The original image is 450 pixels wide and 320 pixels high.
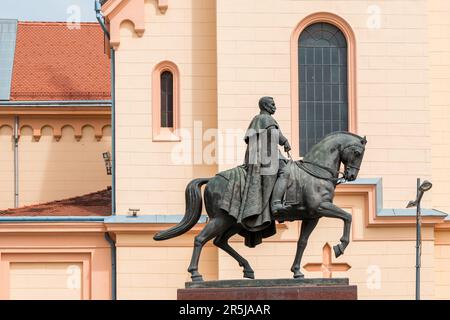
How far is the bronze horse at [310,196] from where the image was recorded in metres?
32.0

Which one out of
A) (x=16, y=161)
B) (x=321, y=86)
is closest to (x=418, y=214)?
(x=321, y=86)

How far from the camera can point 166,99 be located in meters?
42.7

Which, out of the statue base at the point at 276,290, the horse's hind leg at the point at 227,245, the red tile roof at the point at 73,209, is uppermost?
the red tile roof at the point at 73,209

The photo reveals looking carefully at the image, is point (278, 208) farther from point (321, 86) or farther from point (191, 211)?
point (321, 86)

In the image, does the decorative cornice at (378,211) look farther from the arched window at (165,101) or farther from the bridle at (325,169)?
the bridle at (325,169)

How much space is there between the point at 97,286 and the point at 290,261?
503 centimetres

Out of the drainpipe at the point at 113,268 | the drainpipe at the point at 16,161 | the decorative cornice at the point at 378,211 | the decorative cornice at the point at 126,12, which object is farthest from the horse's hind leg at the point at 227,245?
the drainpipe at the point at 16,161

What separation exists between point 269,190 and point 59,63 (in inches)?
944

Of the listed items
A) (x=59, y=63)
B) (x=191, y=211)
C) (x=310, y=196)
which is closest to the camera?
(x=310, y=196)

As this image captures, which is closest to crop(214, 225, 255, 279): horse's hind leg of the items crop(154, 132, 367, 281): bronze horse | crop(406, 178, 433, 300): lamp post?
crop(154, 132, 367, 281): bronze horse

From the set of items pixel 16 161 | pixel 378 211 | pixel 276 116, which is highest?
pixel 276 116

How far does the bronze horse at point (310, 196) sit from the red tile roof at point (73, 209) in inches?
452
